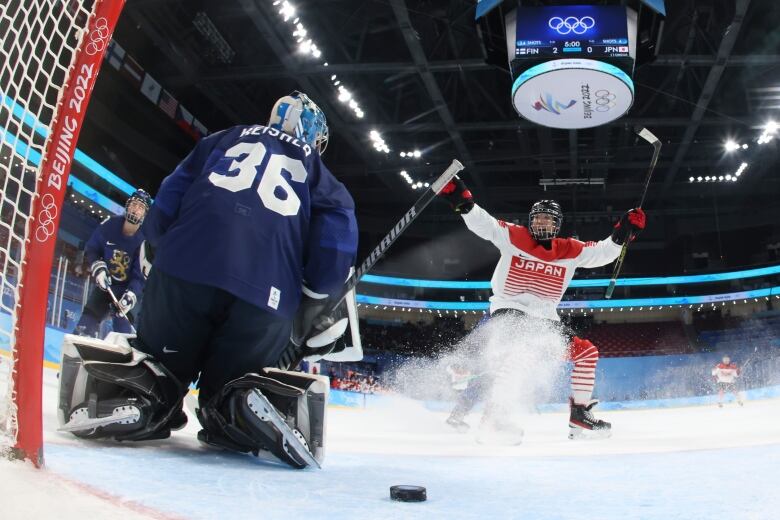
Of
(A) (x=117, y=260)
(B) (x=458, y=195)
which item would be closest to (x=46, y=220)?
(B) (x=458, y=195)

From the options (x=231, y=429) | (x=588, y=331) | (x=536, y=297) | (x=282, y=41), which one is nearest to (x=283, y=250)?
(x=231, y=429)

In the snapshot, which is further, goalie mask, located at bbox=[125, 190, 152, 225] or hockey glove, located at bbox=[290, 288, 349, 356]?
goalie mask, located at bbox=[125, 190, 152, 225]

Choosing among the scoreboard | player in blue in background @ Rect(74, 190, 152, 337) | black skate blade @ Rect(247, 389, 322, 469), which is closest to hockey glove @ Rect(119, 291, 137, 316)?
player in blue in background @ Rect(74, 190, 152, 337)

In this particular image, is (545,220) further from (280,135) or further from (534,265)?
(280,135)

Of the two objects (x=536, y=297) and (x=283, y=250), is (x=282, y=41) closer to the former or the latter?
(x=536, y=297)

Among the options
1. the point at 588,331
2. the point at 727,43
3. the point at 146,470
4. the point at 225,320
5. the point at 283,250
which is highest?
the point at 727,43

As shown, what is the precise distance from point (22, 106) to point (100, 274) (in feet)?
10.1

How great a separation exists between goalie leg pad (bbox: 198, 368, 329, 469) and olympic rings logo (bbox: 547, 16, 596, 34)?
5092 millimetres

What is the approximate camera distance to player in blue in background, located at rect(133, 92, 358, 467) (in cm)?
155

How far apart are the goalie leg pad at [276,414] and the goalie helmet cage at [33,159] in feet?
1.95

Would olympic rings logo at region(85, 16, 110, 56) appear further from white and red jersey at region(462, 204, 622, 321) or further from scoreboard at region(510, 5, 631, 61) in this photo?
scoreboard at region(510, 5, 631, 61)

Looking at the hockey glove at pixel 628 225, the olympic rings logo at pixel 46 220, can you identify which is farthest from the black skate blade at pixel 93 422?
the hockey glove at pixel 628 225

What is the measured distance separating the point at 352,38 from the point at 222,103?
3.47m

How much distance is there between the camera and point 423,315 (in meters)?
20.8
